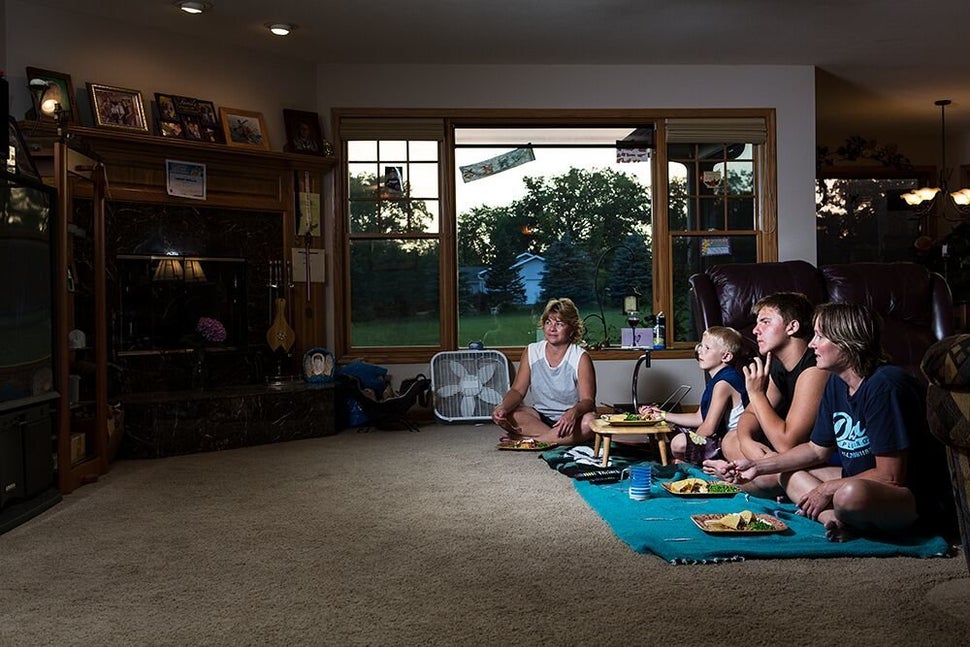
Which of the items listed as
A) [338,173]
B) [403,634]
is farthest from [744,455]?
[338,173]

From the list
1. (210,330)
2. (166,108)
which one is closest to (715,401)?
(210,330)

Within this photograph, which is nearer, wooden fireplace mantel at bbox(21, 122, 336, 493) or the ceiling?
wooden fireplace mantel at bbox(21, 122, 336, 493)

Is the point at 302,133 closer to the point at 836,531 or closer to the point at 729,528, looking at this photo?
the point at 729,528

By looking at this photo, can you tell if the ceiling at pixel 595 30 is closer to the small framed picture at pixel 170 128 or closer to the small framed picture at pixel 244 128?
the small framed picture at pixel 244 128

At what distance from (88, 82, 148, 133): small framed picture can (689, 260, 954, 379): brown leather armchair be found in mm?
3486

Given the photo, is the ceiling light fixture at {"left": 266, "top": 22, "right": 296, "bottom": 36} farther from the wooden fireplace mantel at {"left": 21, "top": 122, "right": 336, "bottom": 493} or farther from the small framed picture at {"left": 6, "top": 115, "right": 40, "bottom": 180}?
the small framed picture at {"left": 6, "top": 115, "right": 40, "bottom": 180}

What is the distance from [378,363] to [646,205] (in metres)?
2.91

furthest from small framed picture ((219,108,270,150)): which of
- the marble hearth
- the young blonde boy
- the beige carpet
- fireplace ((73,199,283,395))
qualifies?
the young blonde boy

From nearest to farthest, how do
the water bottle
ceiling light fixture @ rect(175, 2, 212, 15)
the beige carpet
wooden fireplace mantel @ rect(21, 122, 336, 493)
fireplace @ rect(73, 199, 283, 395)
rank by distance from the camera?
the beige carpet → wooden fireplace mantel @ rect(21, 122, 336, 493) → ceiling light fixture @ rect(175, 2, 212, 15) → fireplace @ rect(73, 199, 283, 395) → the water bottle

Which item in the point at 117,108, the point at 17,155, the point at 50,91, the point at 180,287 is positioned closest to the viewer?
the point at 17,155

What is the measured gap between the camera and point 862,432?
2.97 m

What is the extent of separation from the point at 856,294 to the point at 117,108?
4475mm

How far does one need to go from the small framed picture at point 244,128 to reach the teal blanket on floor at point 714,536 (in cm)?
368

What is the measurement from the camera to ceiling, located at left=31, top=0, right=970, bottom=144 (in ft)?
18.2
